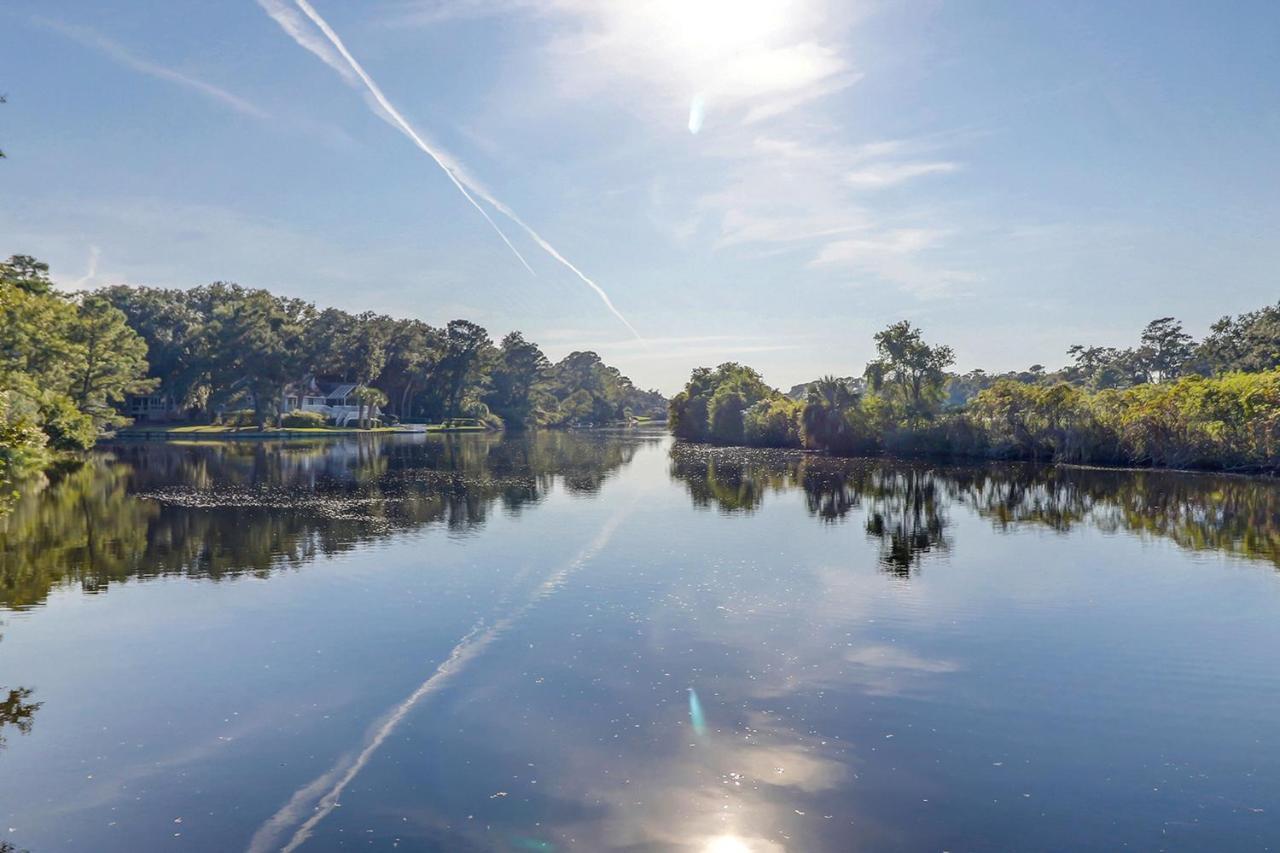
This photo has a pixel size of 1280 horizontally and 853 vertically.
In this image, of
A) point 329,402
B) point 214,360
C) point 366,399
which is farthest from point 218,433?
point 329,402

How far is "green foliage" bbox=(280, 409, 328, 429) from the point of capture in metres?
126

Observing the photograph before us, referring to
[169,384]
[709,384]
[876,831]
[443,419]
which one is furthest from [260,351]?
[876,831]

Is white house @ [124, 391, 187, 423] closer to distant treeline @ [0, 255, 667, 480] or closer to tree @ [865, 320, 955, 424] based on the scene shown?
distant treeline @ [0, 255, 667, 480]

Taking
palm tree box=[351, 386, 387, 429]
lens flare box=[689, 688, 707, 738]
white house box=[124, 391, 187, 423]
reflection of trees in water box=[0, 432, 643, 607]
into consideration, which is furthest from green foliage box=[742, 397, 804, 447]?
lens flare box=[689, 688, 707, 738]

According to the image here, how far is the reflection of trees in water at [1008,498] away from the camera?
1412 inches

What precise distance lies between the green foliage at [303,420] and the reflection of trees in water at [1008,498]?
7327 cm

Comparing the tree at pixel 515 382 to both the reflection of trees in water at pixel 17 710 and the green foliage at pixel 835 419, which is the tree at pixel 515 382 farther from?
the reflection of trees in water at pixel 17 710

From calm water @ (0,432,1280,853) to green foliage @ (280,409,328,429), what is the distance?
9242 centimetres

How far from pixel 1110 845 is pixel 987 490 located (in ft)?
157

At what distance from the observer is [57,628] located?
2030cm

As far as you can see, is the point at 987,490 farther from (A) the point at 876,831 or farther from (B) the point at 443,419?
(B) the point at 443,419

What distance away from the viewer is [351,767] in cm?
1308

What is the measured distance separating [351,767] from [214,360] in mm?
115158

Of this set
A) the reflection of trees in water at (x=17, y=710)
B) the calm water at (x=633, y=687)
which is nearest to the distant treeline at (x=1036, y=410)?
the calm water at (x=633, y=687)
